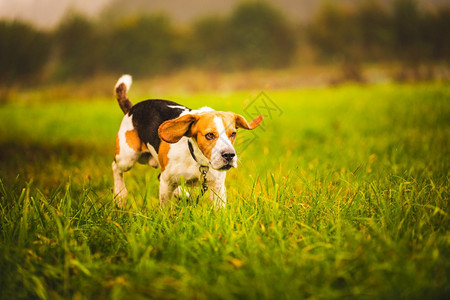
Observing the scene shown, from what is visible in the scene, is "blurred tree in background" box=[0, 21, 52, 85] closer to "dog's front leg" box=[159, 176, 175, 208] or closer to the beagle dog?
the beagle dog

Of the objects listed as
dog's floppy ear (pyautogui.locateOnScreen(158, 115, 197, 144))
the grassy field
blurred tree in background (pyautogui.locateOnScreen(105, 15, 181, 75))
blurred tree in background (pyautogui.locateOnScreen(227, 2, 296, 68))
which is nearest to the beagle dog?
dog's floppy ear (pyautogui.locateOnScreen(158, 115, 197, 144))

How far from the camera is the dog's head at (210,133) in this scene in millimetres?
2572

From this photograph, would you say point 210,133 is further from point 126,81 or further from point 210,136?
point 126,81

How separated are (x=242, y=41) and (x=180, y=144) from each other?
28.2 m

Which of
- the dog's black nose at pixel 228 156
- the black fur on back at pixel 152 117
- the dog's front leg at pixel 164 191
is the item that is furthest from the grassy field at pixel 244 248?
the black fur on back at pixel 152 117

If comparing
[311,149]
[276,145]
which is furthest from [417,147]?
[276,145]

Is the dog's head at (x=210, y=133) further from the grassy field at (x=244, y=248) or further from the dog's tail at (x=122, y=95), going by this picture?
the dog's tail at (x=122, y=95)

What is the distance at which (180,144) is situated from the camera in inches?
122

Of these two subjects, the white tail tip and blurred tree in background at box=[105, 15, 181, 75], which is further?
blurred tree in background at box=[105, 15, 181, 75]

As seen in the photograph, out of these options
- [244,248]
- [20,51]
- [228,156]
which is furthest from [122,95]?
[20,51]

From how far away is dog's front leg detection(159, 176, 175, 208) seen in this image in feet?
10.4

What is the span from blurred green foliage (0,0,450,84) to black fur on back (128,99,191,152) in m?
21.2

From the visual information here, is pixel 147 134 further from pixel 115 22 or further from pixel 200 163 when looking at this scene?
pixel 115 22

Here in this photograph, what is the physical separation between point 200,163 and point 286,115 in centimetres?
755
